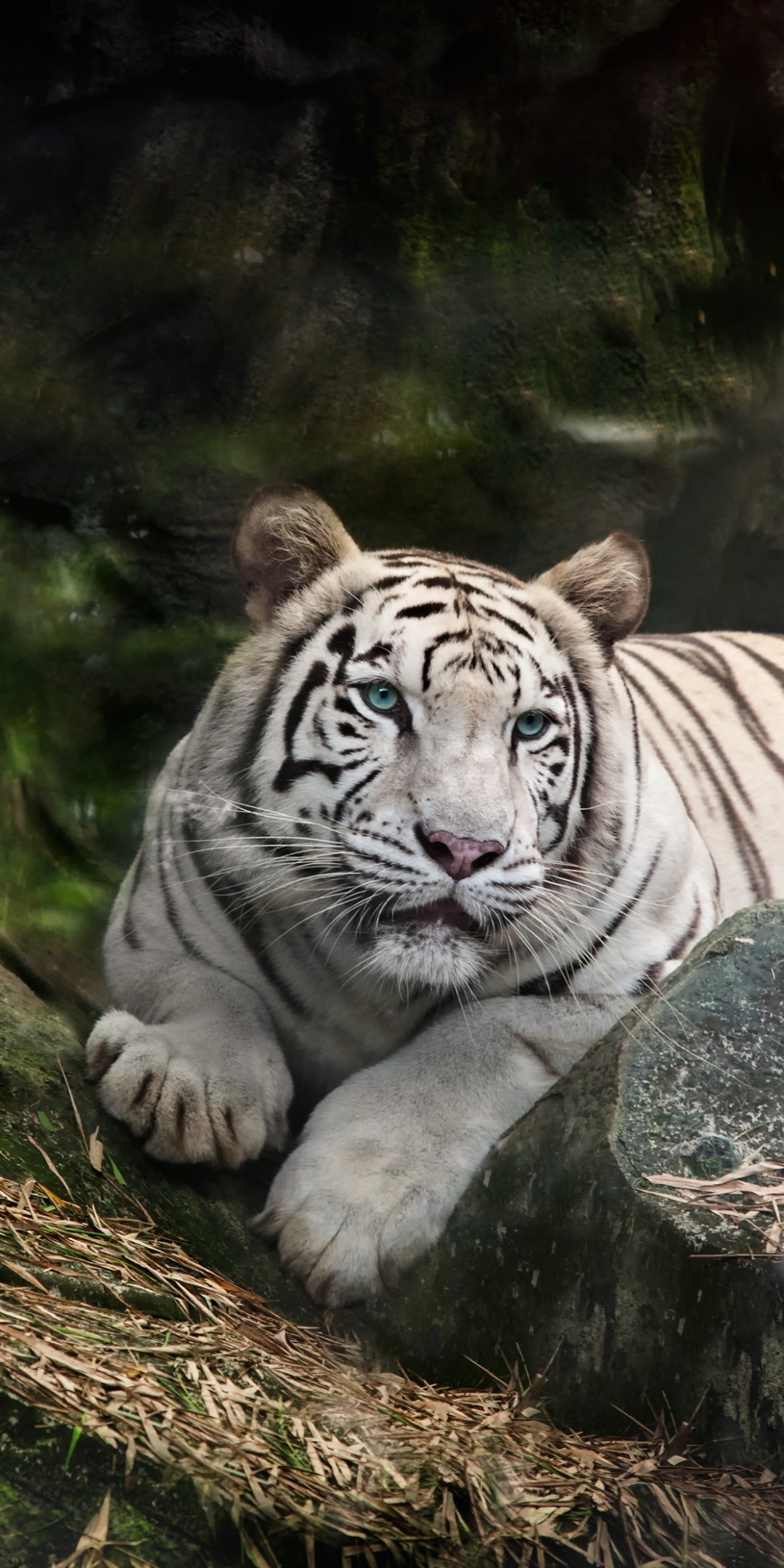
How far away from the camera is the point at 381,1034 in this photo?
192 centimetres

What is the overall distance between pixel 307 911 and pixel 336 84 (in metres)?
1.37

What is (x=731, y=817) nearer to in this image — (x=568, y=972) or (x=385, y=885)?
(x=568, y=972)

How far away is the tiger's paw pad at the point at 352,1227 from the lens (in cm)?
152

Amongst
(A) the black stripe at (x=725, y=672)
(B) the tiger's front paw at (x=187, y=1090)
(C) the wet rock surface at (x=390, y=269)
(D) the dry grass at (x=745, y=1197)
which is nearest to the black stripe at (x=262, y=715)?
(C) the wet rock surface at (x=390, y=269)

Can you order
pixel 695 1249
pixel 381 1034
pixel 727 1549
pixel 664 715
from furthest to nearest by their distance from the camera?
pixel 664 715, pixel 381 1034, pixel 695 1249, pixel 727 1549

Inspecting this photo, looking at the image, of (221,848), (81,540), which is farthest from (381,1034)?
(81,540)

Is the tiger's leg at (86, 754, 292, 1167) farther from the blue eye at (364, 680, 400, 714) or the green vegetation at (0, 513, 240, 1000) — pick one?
the blue eye at (364, 680, 400, 714)

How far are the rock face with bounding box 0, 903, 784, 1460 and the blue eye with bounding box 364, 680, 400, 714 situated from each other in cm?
55

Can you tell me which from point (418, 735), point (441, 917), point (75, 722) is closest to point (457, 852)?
point (441, 917)

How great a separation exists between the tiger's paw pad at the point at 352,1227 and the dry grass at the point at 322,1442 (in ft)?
0.30

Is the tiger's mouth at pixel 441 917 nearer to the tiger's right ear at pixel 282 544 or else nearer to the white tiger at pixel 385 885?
the white tiger at pixel 385 885

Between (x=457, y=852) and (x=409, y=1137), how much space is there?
0.37 m

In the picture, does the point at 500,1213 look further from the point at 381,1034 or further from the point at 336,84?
the point at 336,84

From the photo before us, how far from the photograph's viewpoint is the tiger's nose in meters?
1.59
